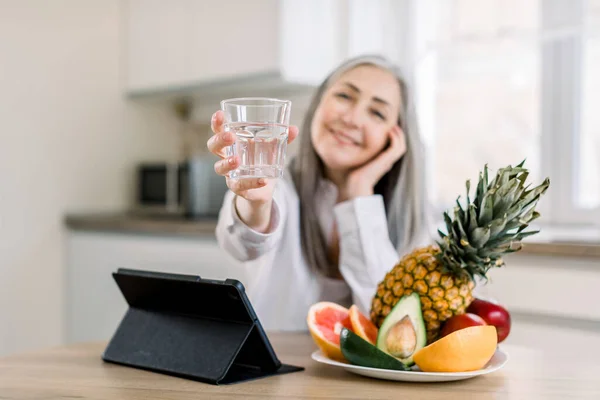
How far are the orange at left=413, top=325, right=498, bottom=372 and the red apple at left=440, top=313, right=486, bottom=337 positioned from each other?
2.1 inches

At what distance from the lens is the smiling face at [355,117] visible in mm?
1705

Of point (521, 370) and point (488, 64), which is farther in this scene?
point (488, 64)

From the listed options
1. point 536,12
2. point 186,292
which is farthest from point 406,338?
point 536,12

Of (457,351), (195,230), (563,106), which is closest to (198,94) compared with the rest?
(195,230)

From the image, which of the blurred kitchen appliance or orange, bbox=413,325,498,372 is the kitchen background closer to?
the blurred kitchen appliance

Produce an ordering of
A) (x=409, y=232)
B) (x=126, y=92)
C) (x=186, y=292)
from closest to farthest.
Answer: (x=186, y=292)
(x=409, y=232)
(x=126, y=92)

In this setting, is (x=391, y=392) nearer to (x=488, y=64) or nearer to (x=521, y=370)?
(x=521, y=370)

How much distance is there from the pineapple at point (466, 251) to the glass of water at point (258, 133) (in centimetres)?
26

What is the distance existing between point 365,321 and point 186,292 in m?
0.28

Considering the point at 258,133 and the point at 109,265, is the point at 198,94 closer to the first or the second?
the point at 109,265

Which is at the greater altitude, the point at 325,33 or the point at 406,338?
the point at 325,33

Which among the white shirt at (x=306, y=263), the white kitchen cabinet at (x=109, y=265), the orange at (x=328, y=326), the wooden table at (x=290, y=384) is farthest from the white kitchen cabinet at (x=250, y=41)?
the wooden table at (x=290, y=384)

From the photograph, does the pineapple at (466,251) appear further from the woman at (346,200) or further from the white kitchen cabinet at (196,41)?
the white kitchen cabinet at (196,41)

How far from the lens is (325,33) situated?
2980 mm
